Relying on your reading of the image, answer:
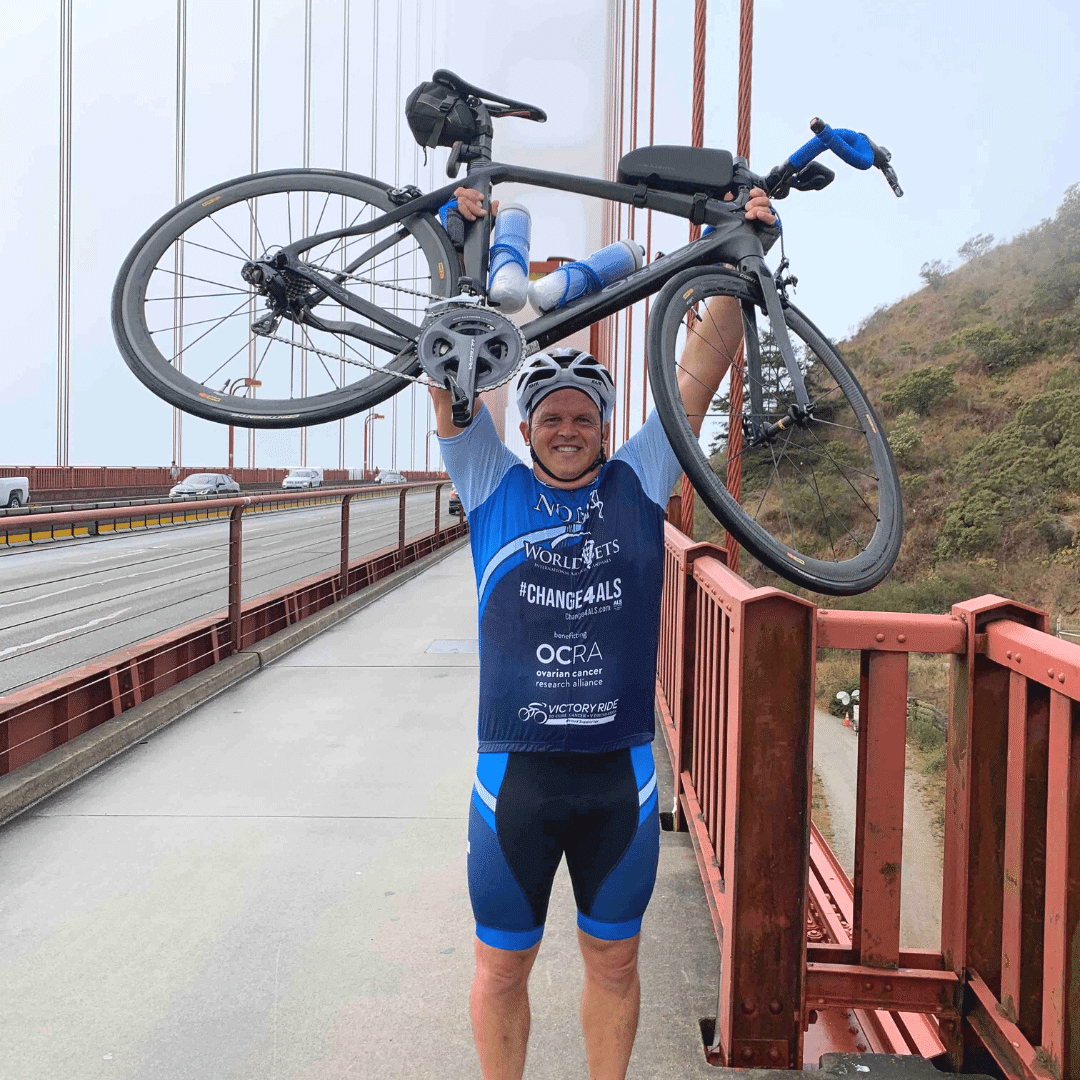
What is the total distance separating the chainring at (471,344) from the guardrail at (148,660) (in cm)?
251

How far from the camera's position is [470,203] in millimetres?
2061

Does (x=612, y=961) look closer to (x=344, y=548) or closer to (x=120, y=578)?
(x=344, y=548)

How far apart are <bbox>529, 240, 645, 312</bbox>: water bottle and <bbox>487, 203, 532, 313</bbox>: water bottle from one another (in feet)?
0.19

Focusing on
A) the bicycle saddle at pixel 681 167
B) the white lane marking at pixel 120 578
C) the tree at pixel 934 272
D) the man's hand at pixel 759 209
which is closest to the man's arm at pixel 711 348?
the man's hand at pixel 759 209

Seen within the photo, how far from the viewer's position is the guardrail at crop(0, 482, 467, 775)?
3.73 meters

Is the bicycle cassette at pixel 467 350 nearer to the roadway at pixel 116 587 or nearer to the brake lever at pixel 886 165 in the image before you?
the brake lever at pixel 886 165

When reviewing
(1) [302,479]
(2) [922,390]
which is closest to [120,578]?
(1) [302,479]

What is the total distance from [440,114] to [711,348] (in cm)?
86

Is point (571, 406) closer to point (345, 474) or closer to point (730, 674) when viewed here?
point (730, 674)

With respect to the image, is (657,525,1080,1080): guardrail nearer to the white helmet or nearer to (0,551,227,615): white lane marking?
the white helmet

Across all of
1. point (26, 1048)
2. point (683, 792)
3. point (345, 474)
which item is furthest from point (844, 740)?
point (345, 474)

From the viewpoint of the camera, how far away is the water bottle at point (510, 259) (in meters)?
1.85

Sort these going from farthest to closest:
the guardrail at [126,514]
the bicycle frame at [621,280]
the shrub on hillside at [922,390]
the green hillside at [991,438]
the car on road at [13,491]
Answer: the shrub on hillside at [922,390], the green hillside at [991,438], the car on road at [13,491], the guardrail at [126,514], the bicycle frame at [621,280]

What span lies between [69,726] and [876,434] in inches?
142
